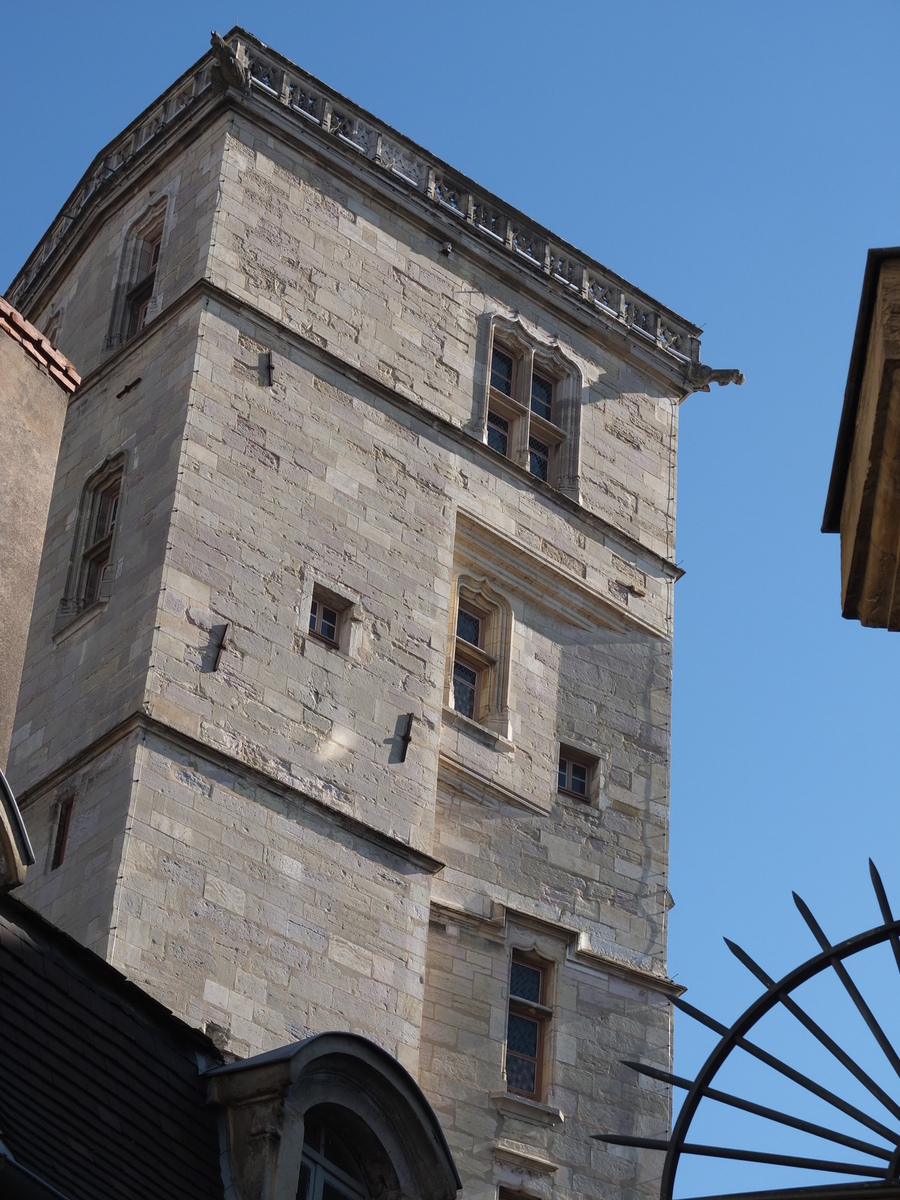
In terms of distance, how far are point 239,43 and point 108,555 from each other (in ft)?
19.1

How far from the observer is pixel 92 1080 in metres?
10.9

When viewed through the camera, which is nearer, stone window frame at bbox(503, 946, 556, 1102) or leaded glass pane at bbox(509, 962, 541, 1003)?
stone window frame at bbox(503, 946, 556, 1102)

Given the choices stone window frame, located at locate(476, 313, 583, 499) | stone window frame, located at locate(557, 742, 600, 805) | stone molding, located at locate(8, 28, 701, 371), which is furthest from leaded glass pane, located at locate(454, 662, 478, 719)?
stone molding, located at locate(8, 28, 701, 371)

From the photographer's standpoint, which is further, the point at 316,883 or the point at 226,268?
the point at 226,268

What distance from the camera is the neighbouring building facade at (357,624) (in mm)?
19797

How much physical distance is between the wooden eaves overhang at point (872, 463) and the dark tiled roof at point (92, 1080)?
14.4 feet

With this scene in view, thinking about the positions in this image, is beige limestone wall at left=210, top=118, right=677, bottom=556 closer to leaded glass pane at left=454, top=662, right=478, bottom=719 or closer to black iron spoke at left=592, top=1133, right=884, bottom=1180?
leaded glass pane at left=454, top=662, right=478, bottom=719

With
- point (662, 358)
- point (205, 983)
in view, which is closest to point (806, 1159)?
point (205, 983)

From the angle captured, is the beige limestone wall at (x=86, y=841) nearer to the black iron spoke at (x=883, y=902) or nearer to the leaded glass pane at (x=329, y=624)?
the leaded glass pane at (x=329, y=624)

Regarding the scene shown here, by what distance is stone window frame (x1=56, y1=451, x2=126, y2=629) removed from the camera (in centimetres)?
2175

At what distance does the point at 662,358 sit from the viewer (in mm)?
27719

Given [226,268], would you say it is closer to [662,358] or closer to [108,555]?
[108,555]

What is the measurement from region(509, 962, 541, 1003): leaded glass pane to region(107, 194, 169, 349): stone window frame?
7195mm

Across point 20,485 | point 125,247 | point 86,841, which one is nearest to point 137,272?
point 125,247
